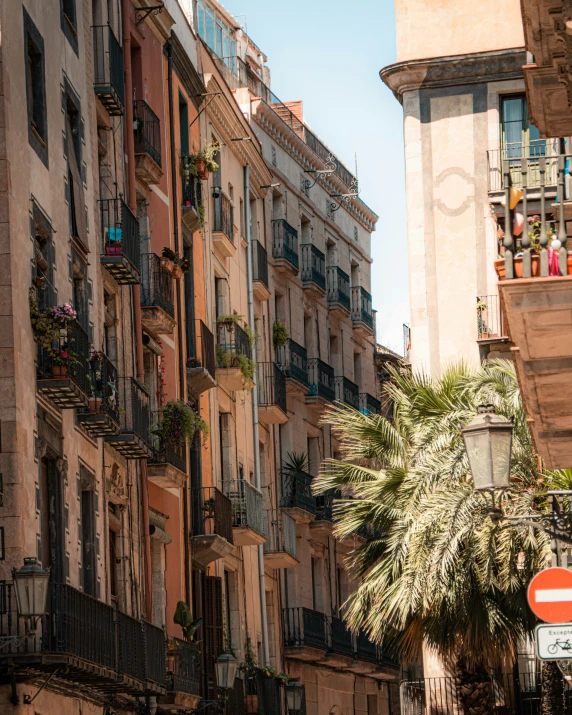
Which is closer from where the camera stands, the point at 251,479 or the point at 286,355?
the point at 251,479

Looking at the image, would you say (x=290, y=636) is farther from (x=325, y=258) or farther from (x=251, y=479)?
(x=325, y=258)

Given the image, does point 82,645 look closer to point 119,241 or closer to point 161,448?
point 119,241

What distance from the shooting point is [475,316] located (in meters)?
35.0

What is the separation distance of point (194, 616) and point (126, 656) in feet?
30.6

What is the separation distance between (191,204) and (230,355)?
3985 millimetres

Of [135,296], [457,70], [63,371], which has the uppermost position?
[457,70]

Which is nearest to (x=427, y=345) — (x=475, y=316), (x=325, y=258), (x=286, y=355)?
(x=475, y=316)

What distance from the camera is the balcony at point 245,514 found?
36781 mm

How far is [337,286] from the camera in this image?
50250mm

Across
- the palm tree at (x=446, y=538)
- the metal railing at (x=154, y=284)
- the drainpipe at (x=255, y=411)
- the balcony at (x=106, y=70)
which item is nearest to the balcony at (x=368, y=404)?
the drainpipe at (x=255, y=411)

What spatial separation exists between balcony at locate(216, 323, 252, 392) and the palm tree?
9364 mm

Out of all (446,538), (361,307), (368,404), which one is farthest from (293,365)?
(446,538)

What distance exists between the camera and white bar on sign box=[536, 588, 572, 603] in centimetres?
1388

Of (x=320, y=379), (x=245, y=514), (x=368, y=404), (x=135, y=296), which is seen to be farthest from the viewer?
(x=368, y=404)
